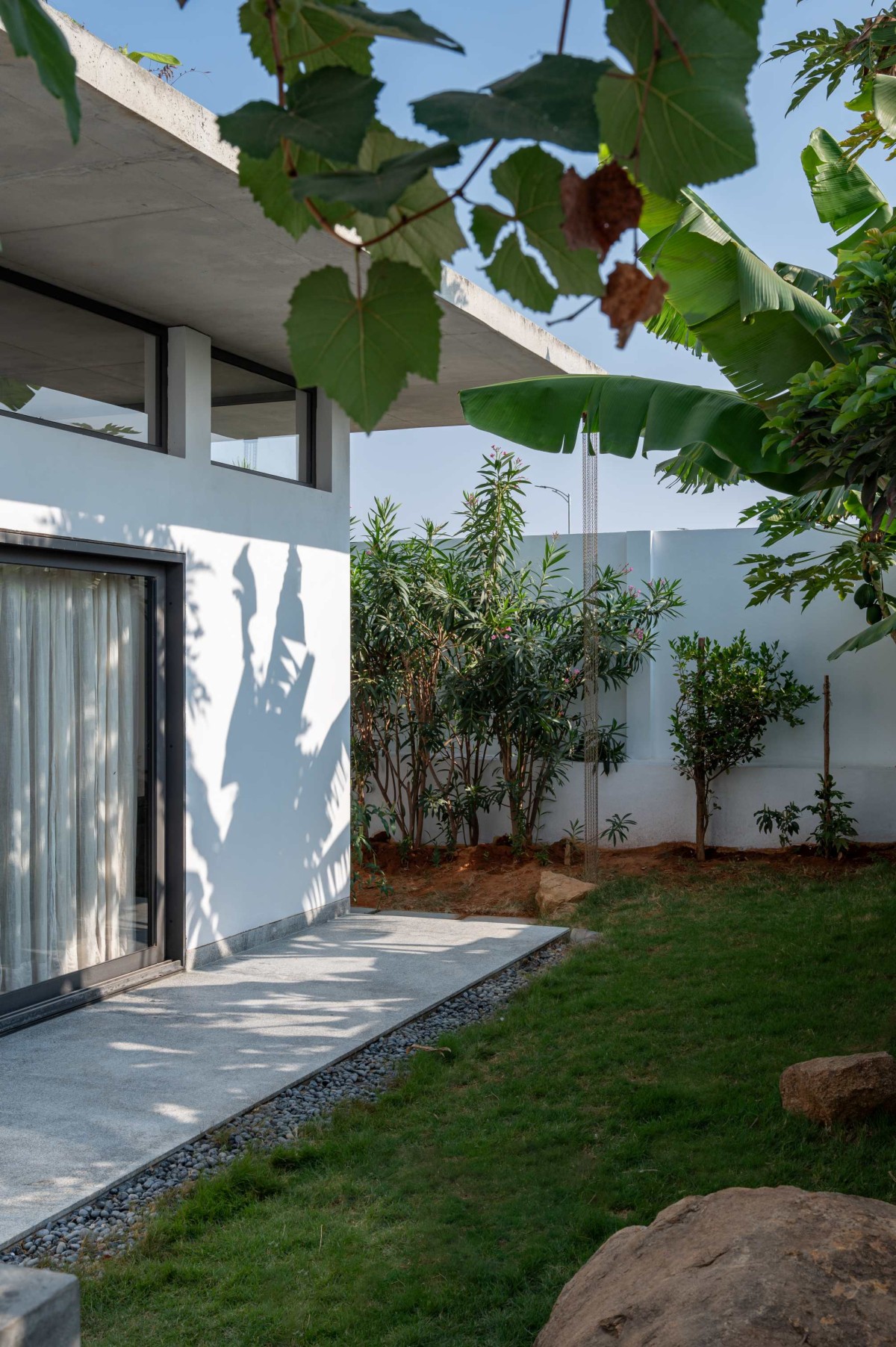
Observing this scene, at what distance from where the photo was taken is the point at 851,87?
5613mm

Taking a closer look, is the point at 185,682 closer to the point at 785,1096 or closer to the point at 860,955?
the point at 785,1096

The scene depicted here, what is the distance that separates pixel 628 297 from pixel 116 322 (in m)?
5.44

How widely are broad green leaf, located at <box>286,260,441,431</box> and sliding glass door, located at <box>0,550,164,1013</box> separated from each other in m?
4.56

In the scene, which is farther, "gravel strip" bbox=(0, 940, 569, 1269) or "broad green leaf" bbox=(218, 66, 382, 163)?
"gravel strip" bbox=(0, 940, 569, 1269)

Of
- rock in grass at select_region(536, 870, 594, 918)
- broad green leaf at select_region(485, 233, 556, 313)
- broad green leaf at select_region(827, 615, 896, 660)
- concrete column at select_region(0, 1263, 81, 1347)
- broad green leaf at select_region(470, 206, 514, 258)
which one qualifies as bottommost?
rock in grass at select_region(536, 870, 594, 918)

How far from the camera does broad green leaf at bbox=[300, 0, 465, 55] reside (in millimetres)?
564

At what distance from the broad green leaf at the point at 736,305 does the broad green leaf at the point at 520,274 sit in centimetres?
401

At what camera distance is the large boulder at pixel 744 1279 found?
1.91 meters

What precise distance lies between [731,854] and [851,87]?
5576 millimetres

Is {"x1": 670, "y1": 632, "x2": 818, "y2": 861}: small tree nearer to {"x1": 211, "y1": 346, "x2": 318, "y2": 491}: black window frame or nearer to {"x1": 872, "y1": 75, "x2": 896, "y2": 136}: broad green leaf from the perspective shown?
{"x1": 211, "y1": 346, "x2": 318, "y2": 491}: black window frame

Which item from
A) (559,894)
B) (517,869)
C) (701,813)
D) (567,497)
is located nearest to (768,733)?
(701,813)

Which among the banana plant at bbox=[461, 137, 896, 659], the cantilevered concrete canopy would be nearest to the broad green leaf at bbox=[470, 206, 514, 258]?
the cantilevered concrete canopy

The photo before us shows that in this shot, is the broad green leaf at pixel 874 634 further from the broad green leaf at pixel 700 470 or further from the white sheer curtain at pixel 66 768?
the white sheer curtain at pixel 66 768

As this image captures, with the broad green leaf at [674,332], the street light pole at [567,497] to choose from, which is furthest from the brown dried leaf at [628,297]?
the street light pole at [567,497]
